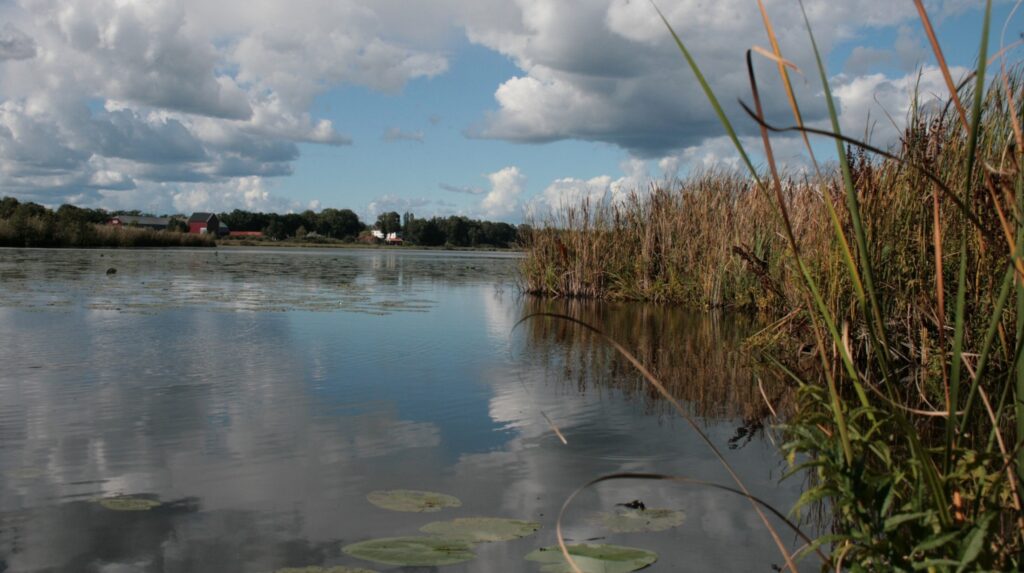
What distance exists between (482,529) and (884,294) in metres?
4.02

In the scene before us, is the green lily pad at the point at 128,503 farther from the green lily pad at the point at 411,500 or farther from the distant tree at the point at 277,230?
the distant tree at the point at 277,230

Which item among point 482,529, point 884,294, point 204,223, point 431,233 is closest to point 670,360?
point 884,294

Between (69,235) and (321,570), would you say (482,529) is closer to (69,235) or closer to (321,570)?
(321,570)

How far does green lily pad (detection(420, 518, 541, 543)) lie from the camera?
8.40 ft

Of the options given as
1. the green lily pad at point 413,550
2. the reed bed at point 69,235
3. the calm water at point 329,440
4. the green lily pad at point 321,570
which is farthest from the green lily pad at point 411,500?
the reed bed at point 69,235

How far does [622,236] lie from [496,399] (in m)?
9.14

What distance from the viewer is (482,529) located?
2.63m

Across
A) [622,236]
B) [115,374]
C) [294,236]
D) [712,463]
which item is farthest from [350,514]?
[294,236]

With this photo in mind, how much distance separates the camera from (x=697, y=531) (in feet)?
8.85

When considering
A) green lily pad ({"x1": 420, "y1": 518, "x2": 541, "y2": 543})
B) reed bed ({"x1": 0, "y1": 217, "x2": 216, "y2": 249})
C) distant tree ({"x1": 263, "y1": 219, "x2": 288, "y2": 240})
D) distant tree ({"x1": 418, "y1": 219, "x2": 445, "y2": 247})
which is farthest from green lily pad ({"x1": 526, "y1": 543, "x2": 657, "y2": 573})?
distant tree ({"x1": 263, "y1": 219, "x2": 288, "y2": 240})

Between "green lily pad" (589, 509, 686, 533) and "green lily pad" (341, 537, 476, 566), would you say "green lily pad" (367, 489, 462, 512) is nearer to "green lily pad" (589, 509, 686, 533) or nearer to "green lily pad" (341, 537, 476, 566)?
"green lily pad" (341, 537, 476, 566)

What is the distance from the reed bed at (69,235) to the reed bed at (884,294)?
3653 centimetres

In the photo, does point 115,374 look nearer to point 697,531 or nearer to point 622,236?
point 697,531

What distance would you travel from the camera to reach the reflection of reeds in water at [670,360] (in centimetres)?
514
